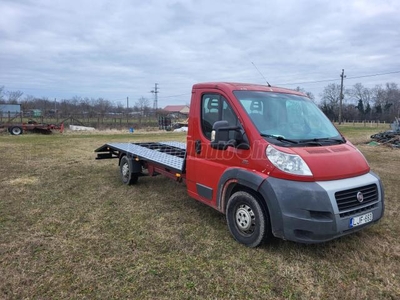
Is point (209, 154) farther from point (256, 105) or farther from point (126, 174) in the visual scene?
point (126, 174)

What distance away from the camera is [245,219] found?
3834mm

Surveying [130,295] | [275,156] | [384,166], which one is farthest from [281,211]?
[384,166]

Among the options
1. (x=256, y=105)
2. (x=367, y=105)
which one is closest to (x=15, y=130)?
(x=256, y=105)

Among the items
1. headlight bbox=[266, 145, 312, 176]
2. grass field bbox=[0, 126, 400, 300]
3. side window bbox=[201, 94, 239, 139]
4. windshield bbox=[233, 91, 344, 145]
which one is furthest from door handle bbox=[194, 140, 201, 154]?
headlight bbox=[266, 145, 312, 176]

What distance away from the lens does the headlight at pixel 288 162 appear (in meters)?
3.37

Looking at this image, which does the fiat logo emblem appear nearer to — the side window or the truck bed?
the side window

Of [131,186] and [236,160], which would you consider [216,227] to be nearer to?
[236,160]

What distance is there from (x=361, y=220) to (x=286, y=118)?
154 cm

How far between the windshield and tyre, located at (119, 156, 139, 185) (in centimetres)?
368

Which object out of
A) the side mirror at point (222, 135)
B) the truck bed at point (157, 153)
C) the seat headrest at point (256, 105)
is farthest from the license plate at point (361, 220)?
the truck bed at point (157, 153)

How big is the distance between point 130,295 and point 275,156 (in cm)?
209

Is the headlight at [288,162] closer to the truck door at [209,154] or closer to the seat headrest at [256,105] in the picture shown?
the truck door at [209,154]

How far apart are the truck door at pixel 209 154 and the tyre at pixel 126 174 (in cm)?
244

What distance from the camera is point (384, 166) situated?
32.9 ft
